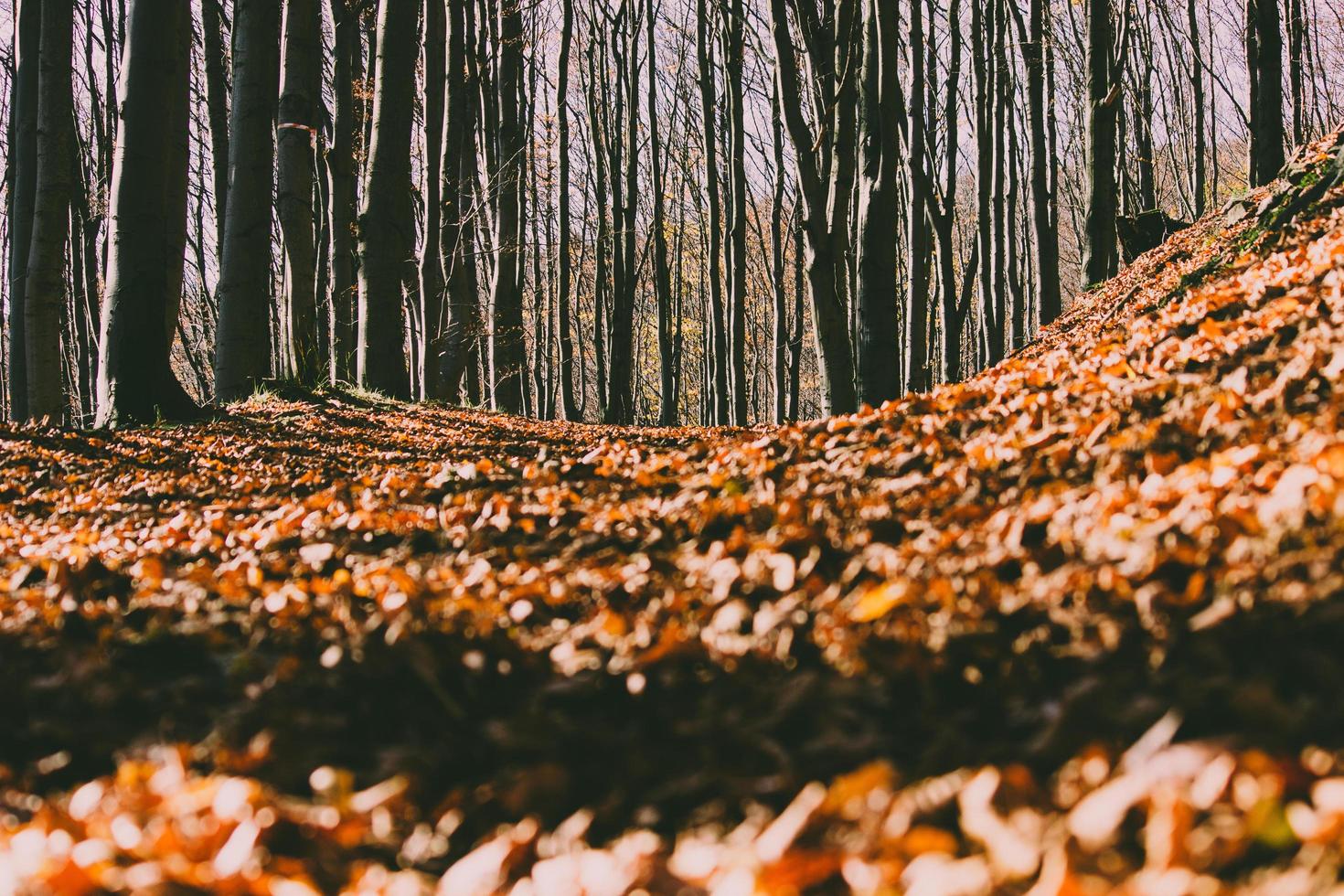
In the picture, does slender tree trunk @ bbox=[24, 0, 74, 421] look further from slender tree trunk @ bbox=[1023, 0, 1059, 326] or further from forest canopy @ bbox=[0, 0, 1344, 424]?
slender tree trunk @ bbox=[1023, 0, 1059, 326]

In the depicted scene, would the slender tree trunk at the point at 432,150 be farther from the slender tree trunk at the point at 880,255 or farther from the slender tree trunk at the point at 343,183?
the slender tree trunk at the point at 880,255

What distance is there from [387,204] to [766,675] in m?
9.44

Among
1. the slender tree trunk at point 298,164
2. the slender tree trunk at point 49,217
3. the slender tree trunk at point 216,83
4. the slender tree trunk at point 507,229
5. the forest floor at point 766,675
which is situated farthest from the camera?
the slender tree trunk at point 507,229

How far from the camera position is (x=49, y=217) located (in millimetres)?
9273

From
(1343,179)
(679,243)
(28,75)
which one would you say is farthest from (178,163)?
(679,243)

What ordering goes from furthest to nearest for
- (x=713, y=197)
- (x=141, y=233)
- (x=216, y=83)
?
1. (x=713, y=197)
2. (x=216, y=83)
3. (x=141, y=233)

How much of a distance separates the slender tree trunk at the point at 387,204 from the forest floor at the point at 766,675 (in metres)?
6.94

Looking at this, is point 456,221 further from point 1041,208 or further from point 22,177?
point 1041,208

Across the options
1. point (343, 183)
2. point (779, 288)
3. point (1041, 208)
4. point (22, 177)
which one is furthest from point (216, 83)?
point (1041, 208)

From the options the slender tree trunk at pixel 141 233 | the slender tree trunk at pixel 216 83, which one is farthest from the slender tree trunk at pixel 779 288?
the slender tree trunk at pixel 141 233

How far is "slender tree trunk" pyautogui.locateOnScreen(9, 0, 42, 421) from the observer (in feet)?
33.7

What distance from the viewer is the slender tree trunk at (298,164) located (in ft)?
31.9

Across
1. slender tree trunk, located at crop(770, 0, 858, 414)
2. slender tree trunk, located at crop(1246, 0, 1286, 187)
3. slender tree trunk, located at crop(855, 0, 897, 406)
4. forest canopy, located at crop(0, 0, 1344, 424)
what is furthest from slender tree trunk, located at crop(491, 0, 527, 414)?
slender tree trunk, located at crop(1246, 0, 1286, 187)

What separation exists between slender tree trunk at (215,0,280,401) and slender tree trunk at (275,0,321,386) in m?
0.61
